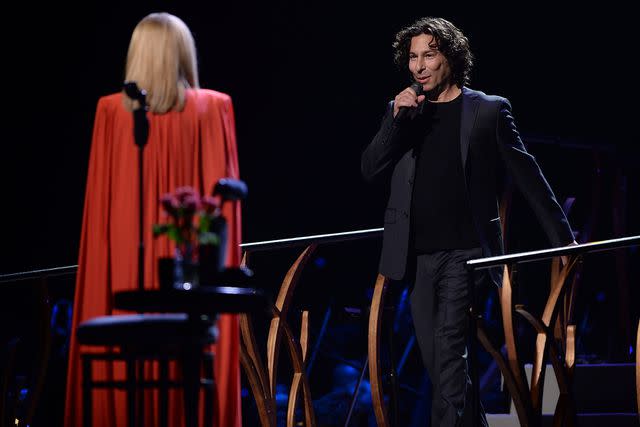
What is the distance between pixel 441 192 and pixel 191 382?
4.91ft

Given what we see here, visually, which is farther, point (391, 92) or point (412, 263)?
point (391, 92)

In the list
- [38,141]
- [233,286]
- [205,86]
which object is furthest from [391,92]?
[233,286]

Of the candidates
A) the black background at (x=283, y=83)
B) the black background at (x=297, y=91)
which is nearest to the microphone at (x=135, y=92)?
the black background at (x=297, y=91)

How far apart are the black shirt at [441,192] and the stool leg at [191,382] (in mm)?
1390

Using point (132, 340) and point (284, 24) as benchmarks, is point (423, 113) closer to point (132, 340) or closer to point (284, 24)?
point (132, 340)

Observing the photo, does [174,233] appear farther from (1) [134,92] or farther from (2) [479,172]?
(2) [479,172]

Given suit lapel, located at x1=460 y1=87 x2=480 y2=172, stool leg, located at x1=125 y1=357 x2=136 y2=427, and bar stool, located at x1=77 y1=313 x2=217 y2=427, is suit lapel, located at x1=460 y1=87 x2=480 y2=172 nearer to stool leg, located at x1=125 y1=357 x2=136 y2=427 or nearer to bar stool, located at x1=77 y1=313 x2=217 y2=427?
bar stool, located at x1=77 y1=313 x2=217 y2=427

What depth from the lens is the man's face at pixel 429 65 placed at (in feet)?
12.2

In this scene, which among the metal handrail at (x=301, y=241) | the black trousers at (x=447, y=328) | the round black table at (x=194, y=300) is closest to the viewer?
the round black table at (x=194, y=300)

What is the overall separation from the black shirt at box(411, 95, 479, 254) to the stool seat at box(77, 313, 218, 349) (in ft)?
4.50

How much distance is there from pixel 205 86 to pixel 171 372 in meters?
3.96

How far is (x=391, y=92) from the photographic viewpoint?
6.96 meters

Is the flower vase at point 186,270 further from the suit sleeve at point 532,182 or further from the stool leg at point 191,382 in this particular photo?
the suit sleeve at point 532,182

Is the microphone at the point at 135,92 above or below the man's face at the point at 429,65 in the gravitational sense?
below
